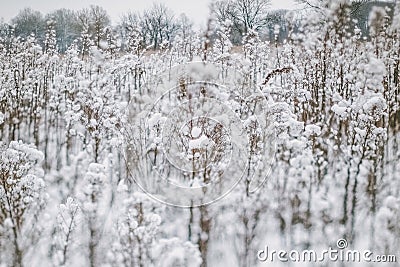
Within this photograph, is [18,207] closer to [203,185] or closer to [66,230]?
[66,230]

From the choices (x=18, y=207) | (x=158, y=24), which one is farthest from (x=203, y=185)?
(x=158, y=24)

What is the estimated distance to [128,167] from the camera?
3.97 m

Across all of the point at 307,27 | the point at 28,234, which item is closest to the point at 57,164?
the point at 28,234

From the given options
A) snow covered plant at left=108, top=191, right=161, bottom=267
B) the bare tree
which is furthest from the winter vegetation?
the bare tree

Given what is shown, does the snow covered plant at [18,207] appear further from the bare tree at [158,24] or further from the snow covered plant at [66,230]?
the bare tree at [158,24]

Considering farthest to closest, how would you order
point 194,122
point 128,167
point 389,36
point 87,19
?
point 87,19
point 389,36
point 128,167
point 194,122

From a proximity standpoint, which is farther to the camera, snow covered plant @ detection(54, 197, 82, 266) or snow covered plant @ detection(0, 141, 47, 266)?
snow covered plant @ detection(0, 141, 47, 266)

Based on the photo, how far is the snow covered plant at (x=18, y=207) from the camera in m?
3.14

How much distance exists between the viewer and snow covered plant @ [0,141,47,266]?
10.3 ft

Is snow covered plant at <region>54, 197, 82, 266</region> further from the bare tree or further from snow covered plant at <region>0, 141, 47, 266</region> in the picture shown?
the bare tree

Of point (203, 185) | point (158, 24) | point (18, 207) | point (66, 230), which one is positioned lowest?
point (66, 230)

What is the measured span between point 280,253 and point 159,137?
1.48 metres

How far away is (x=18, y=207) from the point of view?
11.1ft

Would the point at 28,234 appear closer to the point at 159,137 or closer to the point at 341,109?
the point at 159,137
